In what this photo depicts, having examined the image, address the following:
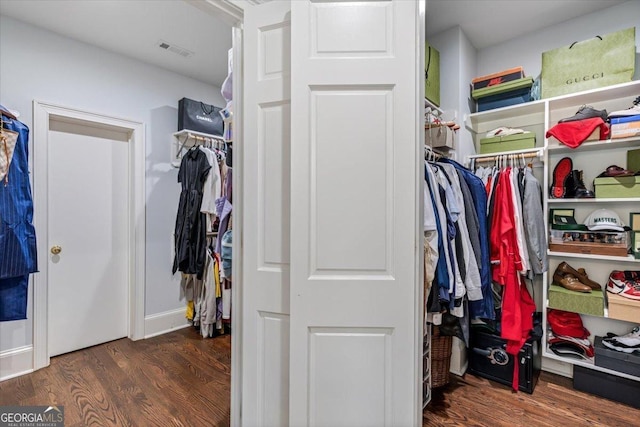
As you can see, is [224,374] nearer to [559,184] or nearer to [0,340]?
[0,340]

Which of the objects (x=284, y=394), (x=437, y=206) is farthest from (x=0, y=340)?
(x=437, y=206)

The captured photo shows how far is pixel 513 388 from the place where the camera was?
202 centimetres

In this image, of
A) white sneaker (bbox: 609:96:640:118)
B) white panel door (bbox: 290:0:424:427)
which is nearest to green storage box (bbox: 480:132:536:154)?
white sneaker (bbox: 609:96:640:118)

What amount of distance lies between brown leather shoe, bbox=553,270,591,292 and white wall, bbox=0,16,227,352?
3.36 meters

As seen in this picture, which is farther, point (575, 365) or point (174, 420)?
point (575, 365)

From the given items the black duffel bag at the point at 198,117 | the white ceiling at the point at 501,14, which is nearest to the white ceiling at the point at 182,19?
the white ceiling at the point at 501,14

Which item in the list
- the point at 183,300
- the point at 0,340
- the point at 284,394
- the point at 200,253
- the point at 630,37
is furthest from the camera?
the point at 183,300

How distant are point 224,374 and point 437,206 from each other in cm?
191

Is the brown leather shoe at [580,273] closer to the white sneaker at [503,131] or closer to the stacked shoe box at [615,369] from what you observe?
the stacked shoe box at [615,369]

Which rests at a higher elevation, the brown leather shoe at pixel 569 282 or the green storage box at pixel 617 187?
the green storage box at pixel 617 187

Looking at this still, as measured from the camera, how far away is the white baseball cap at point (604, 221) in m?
1.97

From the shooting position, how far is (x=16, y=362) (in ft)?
7.33

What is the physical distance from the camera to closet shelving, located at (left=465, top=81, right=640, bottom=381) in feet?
6.66

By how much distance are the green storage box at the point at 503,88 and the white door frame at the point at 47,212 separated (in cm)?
300
